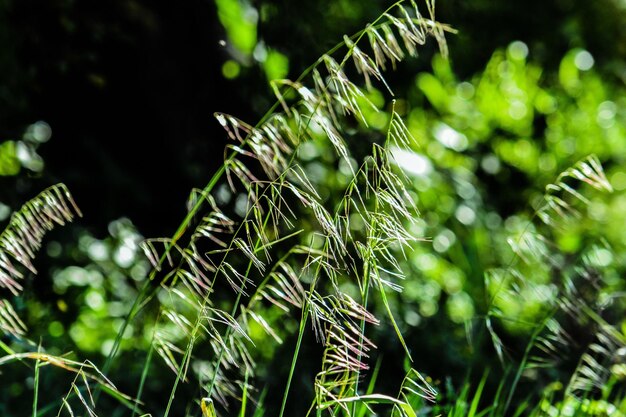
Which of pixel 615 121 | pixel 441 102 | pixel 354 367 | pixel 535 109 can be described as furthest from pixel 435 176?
pixel 354 367

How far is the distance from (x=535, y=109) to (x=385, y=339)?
63.3 inches

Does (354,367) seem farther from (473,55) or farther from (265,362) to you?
(473,55)

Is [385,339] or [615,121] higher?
[615,121]

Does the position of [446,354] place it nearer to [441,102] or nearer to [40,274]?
[441,102]

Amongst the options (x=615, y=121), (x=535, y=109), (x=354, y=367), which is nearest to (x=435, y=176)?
(x=535, y=109)

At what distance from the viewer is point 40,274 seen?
3.24 m

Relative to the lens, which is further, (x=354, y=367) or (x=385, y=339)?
(x=385, y=339)

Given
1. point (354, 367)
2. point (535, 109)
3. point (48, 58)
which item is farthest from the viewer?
point (535, 109)

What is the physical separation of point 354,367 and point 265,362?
1.62 m

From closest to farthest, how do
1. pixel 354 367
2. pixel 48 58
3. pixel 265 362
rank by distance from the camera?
pixel 354 367 → pixel 265 362 → pixel 48 58

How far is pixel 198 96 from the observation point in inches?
123

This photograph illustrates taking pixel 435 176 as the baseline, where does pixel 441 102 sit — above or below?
above

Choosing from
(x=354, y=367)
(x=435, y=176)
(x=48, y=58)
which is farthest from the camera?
(x=435, y=176)

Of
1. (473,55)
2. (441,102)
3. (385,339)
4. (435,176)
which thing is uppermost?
(473,55)
